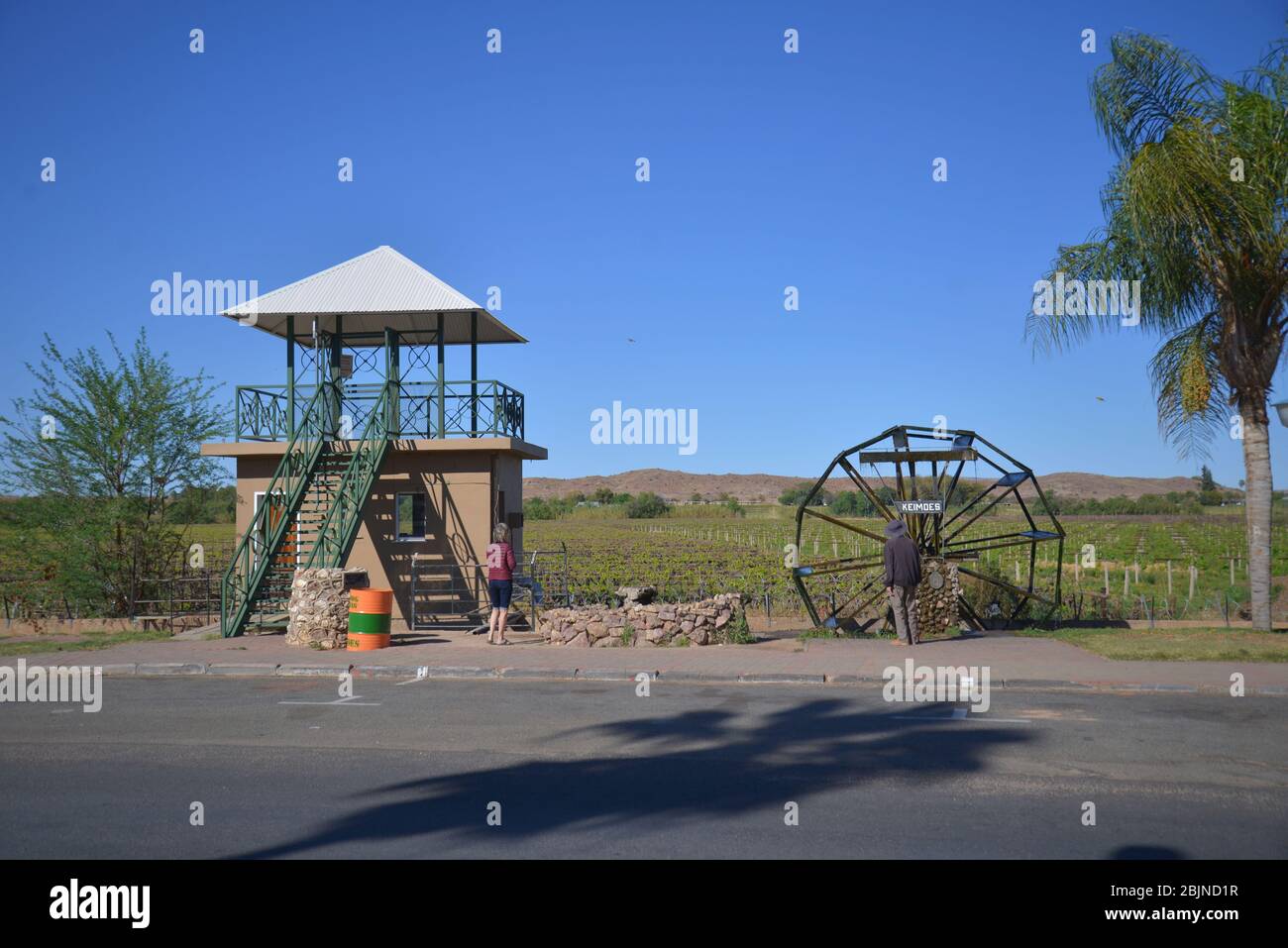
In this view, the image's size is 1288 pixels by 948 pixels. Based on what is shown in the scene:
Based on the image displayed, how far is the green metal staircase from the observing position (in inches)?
733

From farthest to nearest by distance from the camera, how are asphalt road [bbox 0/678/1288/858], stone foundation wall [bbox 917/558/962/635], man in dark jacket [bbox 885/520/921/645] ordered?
stone foundation wall [bbox 917/558/962/635], man in dark jacket [bbox 885/520/921/645], asphalt road [bbox 0/678/1288/858]

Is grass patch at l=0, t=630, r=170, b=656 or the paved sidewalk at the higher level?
grass patch at l=0, t=630, r=170, b=656

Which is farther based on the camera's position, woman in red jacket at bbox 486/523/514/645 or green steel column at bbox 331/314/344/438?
green steel column at bbox 331/314/344/438

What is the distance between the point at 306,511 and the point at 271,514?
154cm

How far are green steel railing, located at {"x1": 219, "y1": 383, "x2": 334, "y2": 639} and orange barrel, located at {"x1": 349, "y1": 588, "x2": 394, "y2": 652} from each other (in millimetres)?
2580

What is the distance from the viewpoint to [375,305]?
67.9ft

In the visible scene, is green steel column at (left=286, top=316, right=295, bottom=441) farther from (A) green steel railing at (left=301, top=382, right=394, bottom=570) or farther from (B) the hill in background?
(B) the hill in background

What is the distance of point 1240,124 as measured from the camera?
54.1 ft

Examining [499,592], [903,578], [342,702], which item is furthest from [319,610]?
[903,578]

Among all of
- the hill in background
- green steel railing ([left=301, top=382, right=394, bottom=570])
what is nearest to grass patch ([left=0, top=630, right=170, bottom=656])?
green steel railing ([left=301, top=382, right=394, bottom=570])
